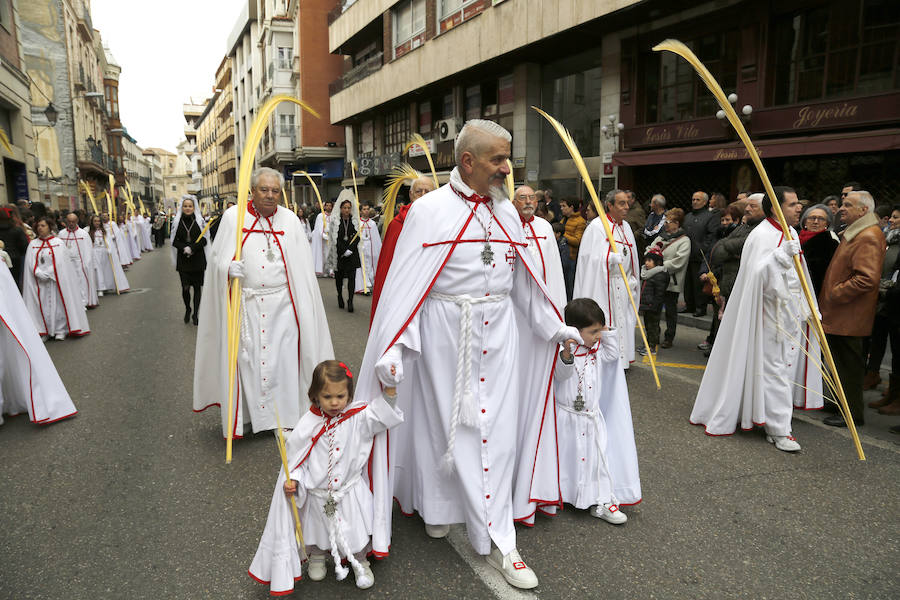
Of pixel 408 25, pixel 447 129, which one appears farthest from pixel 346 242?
pixel 408 25

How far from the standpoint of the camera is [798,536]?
336 centimetres

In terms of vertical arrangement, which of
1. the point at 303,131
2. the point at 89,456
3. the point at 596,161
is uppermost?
the point at 303,131

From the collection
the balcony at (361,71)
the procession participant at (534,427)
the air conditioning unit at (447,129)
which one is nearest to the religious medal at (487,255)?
the procession participant at (534,427)

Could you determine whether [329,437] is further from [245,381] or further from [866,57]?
[866,57]

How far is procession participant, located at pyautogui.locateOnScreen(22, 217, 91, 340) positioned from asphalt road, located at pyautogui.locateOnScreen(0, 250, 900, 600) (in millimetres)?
4174

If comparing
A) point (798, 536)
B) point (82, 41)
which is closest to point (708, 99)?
point (798, 536)

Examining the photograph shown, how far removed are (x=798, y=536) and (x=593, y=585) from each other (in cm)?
130

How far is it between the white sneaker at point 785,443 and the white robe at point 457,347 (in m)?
2.57

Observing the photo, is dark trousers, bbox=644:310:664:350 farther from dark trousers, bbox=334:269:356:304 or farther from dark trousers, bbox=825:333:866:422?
dark trousers, bbox=334:269:356:304

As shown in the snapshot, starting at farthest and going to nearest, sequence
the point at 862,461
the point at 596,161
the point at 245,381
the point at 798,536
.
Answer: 1. the point at 596,161
2. the point at 245,381
3. the point at 862,461
4. the point at 798,536

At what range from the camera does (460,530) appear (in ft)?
11.4

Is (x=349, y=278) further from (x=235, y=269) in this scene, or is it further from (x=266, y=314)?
(x=235, y=269)

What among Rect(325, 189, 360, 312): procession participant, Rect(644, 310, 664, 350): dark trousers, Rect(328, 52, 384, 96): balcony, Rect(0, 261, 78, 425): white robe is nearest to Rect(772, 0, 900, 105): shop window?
Rect(644, 310, 664, 350): dark trousers

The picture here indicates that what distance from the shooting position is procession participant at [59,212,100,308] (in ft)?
38.9
